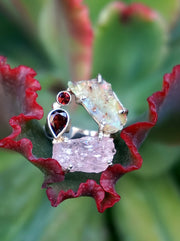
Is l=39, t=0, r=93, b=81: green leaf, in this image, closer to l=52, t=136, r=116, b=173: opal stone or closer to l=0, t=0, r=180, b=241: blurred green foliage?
l=0, t=0, r=180, b=241: blurred green foliage

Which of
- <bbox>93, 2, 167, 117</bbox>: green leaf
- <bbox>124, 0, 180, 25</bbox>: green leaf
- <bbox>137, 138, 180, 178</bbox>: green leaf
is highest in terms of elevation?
<bbox>124, 0, 180, 25</bbox>: green leaf

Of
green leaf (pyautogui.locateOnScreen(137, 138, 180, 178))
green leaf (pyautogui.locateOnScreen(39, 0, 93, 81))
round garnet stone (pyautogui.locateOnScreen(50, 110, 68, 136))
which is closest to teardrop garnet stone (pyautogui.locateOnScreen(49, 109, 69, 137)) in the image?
round garnet stone (pyautogui.locateOnScreen(50, 110, 68, 136))

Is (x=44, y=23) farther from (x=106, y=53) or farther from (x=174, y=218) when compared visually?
(x=174, y=218)

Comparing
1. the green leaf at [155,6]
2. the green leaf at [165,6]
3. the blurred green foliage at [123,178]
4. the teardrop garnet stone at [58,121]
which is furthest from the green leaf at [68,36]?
the teardrop garnet stone at [58,121]

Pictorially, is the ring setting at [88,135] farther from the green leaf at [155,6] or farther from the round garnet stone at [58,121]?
the green leaf at [155,6]

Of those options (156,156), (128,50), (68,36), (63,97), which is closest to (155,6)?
(128,50)

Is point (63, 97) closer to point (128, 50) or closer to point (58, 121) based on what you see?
point (58, 121)
